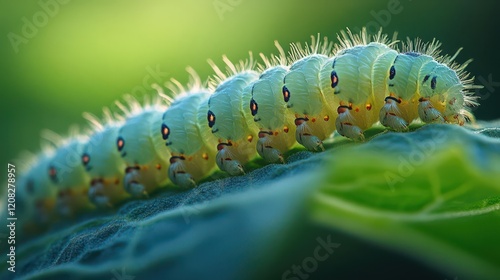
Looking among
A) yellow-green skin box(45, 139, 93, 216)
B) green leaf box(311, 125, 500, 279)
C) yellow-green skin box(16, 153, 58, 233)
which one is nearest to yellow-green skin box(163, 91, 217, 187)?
yellow-green skin box(45, 139, 93, 216)

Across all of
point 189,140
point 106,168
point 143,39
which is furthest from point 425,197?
point 143,39

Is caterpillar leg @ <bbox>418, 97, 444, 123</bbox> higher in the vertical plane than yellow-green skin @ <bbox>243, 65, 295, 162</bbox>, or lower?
lower

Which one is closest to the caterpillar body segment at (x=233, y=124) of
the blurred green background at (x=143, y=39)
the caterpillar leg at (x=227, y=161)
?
the caterpillar leg at (x=227, y=161)

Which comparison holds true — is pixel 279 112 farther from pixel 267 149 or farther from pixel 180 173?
pixel 180 173

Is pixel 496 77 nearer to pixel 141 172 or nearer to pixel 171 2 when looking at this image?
pixel 171 2

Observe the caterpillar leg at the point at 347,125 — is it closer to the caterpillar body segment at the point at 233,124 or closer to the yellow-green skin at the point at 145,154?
the caterpillar body segment at the point at 233,124

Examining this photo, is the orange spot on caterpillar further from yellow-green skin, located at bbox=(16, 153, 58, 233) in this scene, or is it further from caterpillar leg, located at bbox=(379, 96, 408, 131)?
yellow-green skin, located at bbox=(16, 153, 58, 233)
